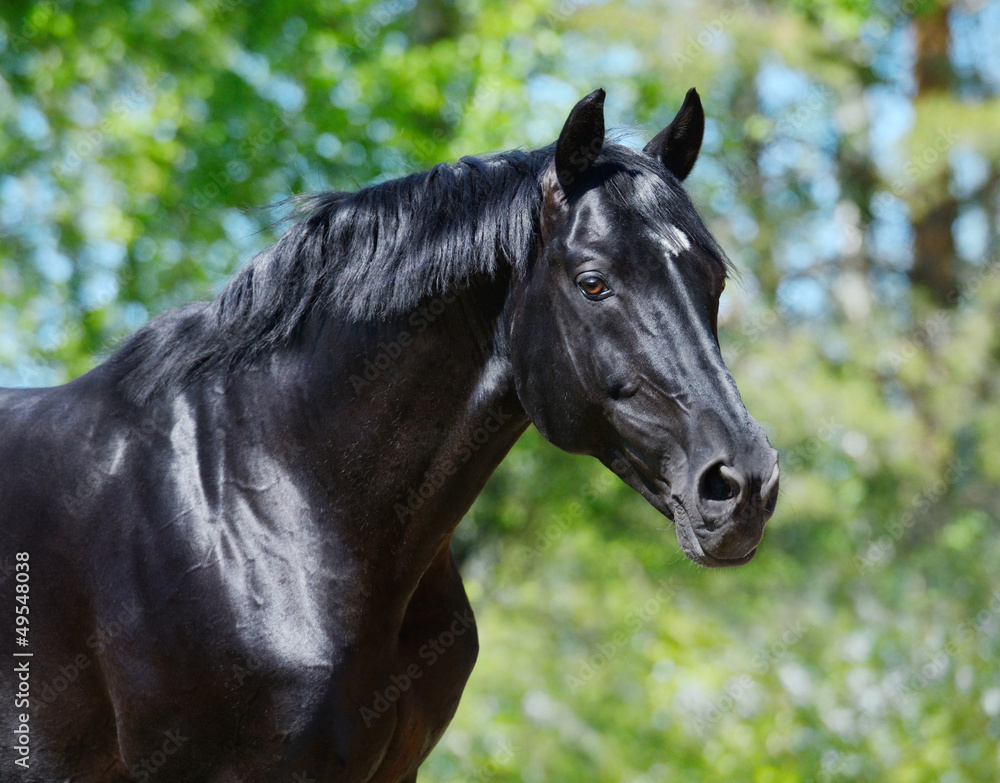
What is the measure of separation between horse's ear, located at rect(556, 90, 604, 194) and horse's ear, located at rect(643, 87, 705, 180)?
0.87 feet

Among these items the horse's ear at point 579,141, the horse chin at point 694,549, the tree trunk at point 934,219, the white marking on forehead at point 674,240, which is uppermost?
the horse's ear at point 579,141

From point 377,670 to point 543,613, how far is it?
26.6ft

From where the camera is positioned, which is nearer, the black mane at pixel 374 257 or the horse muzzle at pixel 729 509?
the horse muzzle at pixel 729 509

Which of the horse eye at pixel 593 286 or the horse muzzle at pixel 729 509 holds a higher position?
the horse eye at pixel 593 286

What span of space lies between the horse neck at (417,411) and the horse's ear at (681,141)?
601 millimetres

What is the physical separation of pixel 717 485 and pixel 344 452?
907 mm

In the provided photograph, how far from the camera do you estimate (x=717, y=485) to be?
2.05 metres

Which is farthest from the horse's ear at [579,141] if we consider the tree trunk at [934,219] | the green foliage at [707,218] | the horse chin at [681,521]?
the tree trunk at [934,219]

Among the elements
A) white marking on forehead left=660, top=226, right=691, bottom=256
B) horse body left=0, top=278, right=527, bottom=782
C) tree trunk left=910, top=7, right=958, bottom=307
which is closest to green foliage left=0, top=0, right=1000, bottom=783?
tree trunk left=910, top=7, right=958, bottom=307

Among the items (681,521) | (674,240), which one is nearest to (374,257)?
(674,240)

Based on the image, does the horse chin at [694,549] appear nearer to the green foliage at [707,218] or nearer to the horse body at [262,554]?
the horse body at [262,554]

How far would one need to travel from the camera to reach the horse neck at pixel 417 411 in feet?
7.91

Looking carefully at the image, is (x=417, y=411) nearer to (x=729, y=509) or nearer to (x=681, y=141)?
(x=729, y=509)

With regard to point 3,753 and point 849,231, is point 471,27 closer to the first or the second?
point 849,231
